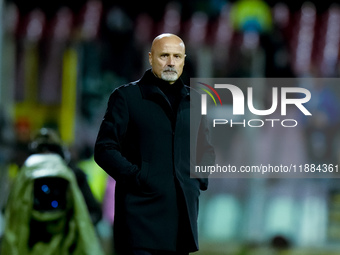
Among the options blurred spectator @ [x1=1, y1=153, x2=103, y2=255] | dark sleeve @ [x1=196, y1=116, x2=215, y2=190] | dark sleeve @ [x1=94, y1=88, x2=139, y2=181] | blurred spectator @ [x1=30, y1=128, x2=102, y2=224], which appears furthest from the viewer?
blurred spectator @ [x1=30, y1=128, x2=102, y2=224]

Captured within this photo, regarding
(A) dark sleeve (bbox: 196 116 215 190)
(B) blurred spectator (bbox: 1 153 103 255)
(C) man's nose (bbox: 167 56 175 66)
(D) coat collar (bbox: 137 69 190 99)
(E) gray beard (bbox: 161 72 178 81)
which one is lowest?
(B) blurred spectator (bbox: 1 153 103 255)

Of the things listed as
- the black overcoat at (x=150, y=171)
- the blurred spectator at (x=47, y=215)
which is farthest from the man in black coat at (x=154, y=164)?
the blurred spectator at (x=47, y=215)

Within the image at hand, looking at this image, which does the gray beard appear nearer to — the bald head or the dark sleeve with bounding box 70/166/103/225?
the bald head

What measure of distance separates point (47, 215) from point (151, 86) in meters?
1.87

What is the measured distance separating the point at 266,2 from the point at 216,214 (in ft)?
12.5

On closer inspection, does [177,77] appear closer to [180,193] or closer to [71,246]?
[180,193]

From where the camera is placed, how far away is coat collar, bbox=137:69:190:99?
4074 mm

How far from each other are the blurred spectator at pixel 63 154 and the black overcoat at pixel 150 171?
7.29ft

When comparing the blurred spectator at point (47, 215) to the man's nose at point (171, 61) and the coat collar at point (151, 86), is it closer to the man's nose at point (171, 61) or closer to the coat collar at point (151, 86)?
the coat collar at point (151, 86)

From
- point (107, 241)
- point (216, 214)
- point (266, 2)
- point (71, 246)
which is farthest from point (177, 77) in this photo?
point (266, 2)

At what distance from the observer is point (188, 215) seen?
4.01 m

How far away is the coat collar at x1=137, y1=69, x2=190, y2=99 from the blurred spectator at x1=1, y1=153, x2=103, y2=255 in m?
1.72

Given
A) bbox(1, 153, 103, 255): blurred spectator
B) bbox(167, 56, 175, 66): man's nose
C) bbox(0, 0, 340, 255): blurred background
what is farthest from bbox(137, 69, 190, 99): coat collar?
bbox(0, 0, 340, 255): blurred background

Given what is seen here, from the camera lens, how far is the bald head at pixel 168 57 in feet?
13.3
